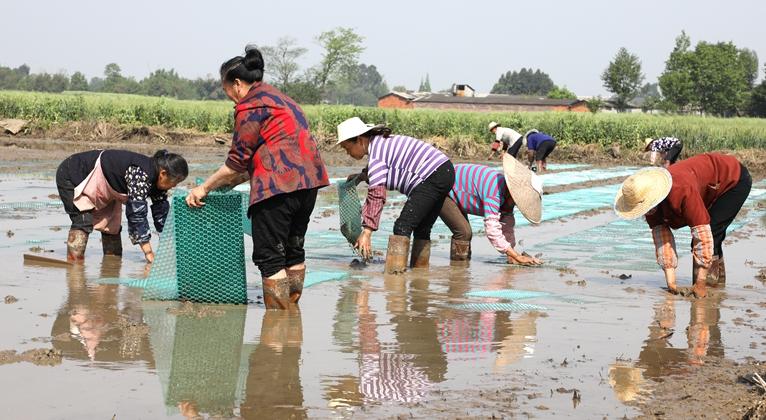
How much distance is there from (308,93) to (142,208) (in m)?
77.7

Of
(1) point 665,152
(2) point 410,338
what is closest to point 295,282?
(2) point 410,338

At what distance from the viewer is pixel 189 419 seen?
364 cm

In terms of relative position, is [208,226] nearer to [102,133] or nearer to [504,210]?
[504,210]

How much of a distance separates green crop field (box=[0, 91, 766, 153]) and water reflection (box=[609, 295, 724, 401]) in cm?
2345

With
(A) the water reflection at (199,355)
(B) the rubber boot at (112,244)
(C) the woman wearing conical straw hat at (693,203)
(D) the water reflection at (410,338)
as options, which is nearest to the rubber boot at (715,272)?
(C) the woman wearing conical straw hat at (693,203)

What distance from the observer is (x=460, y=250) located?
8.52 meters

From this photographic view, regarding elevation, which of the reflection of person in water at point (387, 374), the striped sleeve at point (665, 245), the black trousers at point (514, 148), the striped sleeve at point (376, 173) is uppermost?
the black trousers at point (514, 148)

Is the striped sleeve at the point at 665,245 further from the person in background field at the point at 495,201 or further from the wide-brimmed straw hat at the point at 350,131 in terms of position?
the wide-brimmed straw hat at the point at 350,131

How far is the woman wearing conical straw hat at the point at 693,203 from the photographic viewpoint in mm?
6695

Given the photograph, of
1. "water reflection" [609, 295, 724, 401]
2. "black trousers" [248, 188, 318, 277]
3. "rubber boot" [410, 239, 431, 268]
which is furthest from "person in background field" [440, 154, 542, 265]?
"black trousers" [248, 188, 318, 277]

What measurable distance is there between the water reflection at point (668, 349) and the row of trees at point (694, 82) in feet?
274

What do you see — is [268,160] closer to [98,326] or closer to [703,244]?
[98,326]

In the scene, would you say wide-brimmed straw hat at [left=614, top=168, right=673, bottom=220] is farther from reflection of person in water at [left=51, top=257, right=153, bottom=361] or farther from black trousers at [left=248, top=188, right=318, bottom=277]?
reflection of person in water at [left=51, top=257, right=153, bottom=361]

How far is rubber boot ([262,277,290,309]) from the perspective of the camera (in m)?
5.77
